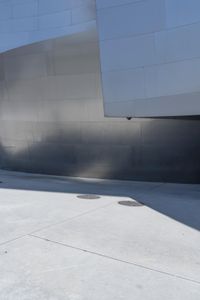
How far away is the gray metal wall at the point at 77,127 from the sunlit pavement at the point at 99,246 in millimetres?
1936

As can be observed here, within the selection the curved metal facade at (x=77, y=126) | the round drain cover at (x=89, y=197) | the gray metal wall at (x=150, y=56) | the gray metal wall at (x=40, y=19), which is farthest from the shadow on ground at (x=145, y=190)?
the gray metal wall at (x=40, y=19)

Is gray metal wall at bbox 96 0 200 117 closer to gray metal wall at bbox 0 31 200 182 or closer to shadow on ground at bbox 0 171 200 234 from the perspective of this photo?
gray metal wall at bbox 0 31 200 182

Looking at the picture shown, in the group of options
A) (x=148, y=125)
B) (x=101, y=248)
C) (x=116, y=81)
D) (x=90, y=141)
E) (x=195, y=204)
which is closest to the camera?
(x=101, y=248)

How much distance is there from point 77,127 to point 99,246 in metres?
6.35

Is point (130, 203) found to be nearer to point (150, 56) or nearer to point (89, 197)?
point (89, 197)

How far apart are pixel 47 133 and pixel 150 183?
3.65 metres

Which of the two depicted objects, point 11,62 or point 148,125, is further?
point 11,62

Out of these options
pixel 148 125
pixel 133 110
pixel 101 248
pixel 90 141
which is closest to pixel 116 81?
pixel 133 110

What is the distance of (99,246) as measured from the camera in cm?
435

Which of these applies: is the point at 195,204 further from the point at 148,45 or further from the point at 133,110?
the point at 148,45

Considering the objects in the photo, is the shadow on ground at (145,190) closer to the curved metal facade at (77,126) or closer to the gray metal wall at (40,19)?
the curved metal facade at (77,126)

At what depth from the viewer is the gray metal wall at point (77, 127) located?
30.5 feet

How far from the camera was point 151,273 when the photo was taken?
11.7 feet

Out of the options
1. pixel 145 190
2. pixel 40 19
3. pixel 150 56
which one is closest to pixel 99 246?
pixel 145 190
